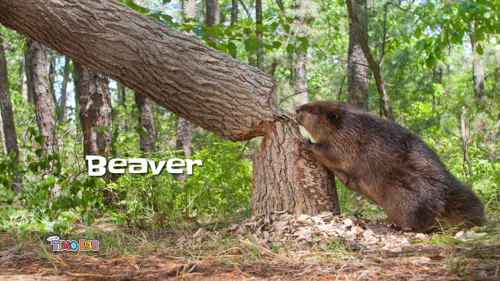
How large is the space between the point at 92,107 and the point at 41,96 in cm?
145

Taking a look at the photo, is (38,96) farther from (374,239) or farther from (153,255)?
(374,239)

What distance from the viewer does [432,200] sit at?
3082 mm

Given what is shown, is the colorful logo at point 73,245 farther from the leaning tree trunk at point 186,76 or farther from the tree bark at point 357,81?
A: the tree bark at point 357,81

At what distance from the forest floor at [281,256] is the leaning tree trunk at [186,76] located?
1.19 feet

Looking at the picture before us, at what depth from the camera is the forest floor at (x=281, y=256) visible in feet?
6.75

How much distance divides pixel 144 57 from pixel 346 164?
2.14m

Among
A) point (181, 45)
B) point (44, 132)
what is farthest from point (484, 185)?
point (44, 132)

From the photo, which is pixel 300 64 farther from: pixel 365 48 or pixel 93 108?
pixel 93 108

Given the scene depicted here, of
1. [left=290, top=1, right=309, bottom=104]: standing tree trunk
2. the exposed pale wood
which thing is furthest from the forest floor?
[left=290, top=1, right=309, bottom=104]: standing tree trunk

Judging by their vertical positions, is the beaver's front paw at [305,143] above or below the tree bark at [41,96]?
below

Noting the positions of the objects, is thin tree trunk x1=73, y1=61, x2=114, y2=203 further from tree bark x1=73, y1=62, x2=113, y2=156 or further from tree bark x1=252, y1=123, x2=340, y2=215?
tree bark x1=252, y1=123, x2=340, y2=215

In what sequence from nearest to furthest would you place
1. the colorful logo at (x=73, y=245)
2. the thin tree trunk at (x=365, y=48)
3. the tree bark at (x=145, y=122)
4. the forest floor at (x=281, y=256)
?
the forest floor at (x=281, y=256) → the colorful logo at (x=73, y=245) → the thin tree trunk at (x=365, y=48) → the tree bark at (x=145, y=122)

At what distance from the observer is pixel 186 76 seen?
3.33 metres

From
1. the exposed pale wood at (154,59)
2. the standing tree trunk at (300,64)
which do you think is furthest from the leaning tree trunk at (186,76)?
the standing tree trunk at (300,64)
